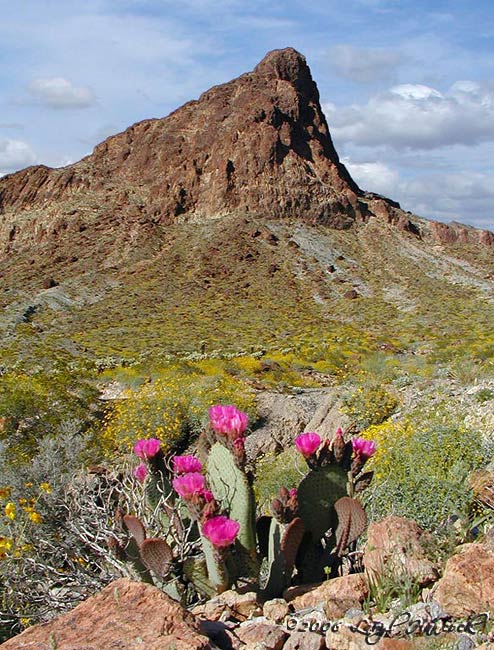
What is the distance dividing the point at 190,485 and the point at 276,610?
→ 0.78 metres

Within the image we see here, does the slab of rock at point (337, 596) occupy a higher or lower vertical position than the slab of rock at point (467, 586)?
lower

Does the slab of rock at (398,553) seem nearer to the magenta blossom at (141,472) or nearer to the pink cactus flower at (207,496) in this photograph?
the pink cactus flower at (207,496)

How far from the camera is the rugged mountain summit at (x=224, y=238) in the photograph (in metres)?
40.7

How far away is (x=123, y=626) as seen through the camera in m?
3.20

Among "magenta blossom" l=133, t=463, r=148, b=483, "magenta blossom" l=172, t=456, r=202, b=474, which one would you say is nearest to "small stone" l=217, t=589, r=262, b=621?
"magenta blossom" l=172, t=456, r=202, b=474

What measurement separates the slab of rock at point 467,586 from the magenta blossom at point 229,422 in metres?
1.37

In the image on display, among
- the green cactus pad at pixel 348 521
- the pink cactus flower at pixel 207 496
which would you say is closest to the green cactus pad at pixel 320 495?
the green cactus pad at pixel 348 521

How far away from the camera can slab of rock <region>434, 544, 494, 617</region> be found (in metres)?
3.41

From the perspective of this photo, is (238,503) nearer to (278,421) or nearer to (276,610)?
(276,610)

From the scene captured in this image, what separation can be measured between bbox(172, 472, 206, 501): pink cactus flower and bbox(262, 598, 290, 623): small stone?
2.28ft

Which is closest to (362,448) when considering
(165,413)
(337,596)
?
(337,596)

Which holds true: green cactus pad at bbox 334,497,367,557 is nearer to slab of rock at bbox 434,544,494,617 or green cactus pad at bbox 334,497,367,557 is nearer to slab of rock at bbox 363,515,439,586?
slab of rock at bbox 363,515,439,586

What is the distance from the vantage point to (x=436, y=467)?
5914mm

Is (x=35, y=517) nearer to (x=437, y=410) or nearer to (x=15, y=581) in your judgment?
(x=15, y=581)
